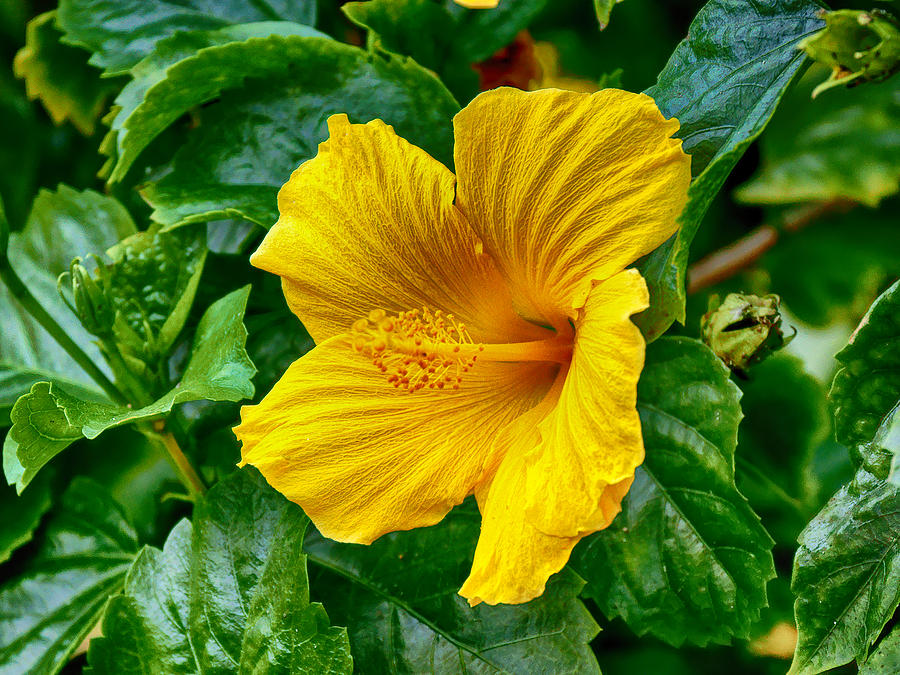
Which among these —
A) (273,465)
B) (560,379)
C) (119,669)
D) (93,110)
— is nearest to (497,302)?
(560,379)

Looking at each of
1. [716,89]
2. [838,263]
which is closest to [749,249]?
[838,263]

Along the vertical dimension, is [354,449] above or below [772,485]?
above

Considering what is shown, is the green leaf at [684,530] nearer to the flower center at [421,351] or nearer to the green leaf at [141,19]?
the flower center at [421,351]

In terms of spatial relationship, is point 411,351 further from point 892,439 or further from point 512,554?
point 892,439

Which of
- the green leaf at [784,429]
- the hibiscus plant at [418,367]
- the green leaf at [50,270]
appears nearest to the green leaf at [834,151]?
the green leaf at [784,429]

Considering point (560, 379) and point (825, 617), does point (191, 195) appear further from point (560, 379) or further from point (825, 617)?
point (825, 617)

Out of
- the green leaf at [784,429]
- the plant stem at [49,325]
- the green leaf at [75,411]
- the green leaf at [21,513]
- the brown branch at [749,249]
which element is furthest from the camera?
the brown branch at [749,249]

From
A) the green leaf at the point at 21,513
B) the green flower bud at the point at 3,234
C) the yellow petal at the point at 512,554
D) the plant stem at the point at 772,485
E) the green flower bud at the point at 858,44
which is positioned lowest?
the plant stem at the point at 772,485
